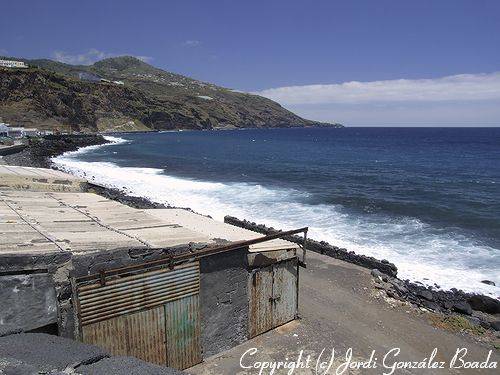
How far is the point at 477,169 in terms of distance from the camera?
57531 millimetres

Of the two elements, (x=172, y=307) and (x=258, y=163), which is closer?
(x=172, y=307)

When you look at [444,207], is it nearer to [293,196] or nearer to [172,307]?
[293,196]

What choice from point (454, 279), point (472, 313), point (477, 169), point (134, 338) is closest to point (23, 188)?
point (134, 338)

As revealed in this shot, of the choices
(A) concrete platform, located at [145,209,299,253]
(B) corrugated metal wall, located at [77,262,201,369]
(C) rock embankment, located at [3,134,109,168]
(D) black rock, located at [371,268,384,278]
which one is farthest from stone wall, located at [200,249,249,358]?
(C) rock embankment, located at [3,134,109,168]

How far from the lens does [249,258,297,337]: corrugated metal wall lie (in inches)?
404

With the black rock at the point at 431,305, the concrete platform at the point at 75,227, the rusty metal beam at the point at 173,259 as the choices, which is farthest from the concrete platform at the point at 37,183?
the black rock at the point at 431,305

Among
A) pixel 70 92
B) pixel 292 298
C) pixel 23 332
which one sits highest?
pixel 70 92

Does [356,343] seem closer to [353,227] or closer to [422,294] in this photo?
[422,294]

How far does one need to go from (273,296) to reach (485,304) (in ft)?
31.4

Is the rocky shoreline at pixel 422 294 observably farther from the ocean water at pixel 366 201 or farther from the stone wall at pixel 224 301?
the stone wall at pixel 224 301

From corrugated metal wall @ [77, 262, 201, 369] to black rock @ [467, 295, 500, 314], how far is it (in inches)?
460

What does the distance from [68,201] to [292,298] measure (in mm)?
6989

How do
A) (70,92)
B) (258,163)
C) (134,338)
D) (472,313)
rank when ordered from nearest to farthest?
(134,338) < (472,313) < (258,163) < (70,92)

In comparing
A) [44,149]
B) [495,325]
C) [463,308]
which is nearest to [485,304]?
[463,308]
